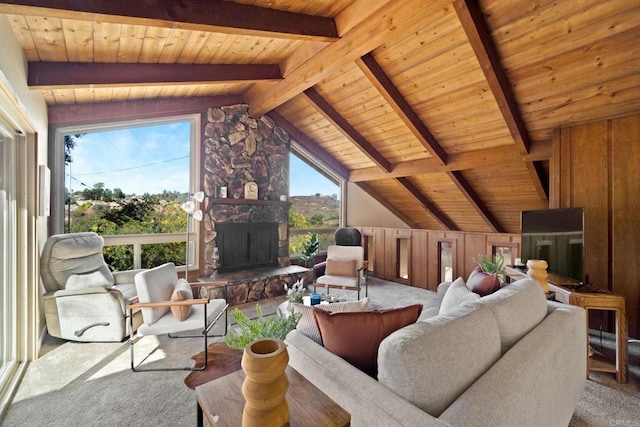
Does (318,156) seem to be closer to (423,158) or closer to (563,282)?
(423,158)

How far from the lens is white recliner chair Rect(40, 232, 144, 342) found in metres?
2.95

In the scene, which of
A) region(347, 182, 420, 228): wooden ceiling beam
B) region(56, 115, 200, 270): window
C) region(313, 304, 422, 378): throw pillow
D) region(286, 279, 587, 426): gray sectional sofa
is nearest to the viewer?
region(286, 279, 587, 426): gray sectional sofa

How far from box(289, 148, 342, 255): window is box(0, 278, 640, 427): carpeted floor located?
3.49 m

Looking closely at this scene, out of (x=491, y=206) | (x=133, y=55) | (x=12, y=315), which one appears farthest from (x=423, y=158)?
(x=12, y=315)

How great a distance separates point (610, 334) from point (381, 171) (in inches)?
146

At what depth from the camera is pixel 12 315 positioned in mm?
2510

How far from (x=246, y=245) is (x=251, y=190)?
3.19ft

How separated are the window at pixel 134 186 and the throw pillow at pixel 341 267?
2158 mm

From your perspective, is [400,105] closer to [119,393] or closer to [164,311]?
[164,311]

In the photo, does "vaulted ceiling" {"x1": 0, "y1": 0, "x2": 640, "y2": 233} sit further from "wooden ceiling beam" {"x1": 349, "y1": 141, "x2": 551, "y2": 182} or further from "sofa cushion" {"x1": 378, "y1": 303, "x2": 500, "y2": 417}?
"sofa cushion" {"x1": 378, "y1": 303, "x2": 500, "y2": 417}

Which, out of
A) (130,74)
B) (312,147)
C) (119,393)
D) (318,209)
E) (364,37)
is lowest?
(119,393)

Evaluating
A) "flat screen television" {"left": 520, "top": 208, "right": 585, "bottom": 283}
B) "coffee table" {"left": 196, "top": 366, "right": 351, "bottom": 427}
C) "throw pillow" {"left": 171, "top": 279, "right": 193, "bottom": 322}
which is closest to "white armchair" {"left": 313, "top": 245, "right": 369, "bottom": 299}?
"throw pillow" {"left": 171, "top": 279, "right": 193, "bottom": 322}

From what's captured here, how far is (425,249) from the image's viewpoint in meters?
5.40

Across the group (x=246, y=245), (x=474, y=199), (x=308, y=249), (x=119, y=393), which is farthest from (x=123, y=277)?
(x=474, y=199)
